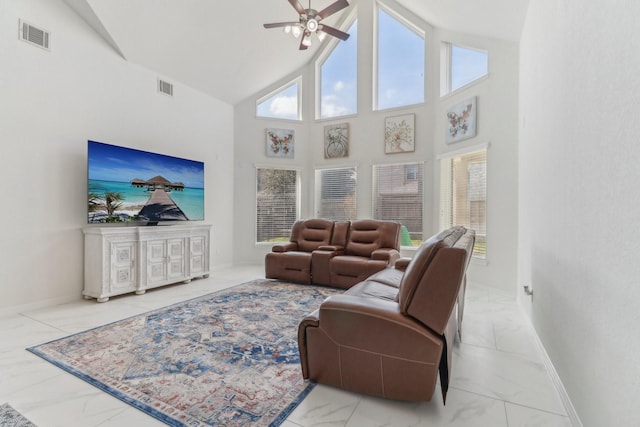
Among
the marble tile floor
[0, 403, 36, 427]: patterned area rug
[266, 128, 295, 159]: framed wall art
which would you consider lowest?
the marble tile floor

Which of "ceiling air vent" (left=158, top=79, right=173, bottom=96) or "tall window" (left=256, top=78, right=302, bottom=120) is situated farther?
"tall window" (left=256, top=78, right=302, bottom=120)

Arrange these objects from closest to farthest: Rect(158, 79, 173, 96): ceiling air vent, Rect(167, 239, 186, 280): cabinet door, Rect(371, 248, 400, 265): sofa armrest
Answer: Rect(371, 248, 400, 265): sofa armrest → Rect(167, 239, 186, 280): cabinet door → Rect(158, 79, 173, 96): ceiling air vent

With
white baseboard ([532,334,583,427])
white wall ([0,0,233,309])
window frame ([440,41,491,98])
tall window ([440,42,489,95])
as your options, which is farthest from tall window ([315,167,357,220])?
white baseboard ([532,334,583,427])

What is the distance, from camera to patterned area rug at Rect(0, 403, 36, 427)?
5.07 ft

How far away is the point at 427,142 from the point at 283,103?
3.18 m

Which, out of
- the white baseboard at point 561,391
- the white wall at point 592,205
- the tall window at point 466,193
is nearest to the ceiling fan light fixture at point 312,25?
the white wall at point 592,205

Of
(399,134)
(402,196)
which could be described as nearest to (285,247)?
(402,196)

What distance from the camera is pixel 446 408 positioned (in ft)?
5.65

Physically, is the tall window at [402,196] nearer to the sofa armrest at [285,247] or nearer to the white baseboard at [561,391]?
the sofa armrest at [285,247]

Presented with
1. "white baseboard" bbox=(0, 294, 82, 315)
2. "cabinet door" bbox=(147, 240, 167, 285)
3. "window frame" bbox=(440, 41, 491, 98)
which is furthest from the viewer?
"window frame" bbox=(440, 41, 491, 98)

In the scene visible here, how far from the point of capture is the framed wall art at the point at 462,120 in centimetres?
460

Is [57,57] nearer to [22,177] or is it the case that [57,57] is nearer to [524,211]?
[22,177]

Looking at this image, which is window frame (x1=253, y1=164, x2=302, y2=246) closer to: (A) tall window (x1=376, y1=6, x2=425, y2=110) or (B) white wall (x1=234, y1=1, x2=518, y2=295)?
(B) white wall (x1=234, y1=1, x2=518, y2=295)

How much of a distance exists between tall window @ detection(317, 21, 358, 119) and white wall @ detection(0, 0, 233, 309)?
3415 mm
